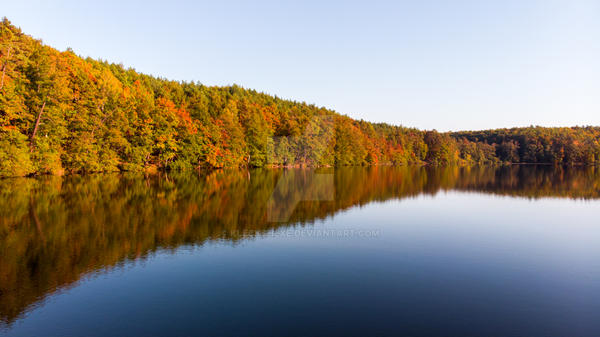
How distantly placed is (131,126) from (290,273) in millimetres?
55838

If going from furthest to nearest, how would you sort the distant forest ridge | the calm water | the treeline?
the treeline, the distant forest ridge, the calm water

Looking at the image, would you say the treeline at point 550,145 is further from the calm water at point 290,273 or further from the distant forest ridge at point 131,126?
the calm water at point 290,273

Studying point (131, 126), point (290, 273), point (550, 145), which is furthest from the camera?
point (550, 145)

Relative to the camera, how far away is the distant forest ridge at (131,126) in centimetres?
3784

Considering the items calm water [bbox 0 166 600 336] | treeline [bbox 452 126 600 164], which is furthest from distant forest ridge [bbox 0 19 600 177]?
treeline [bbox 452 126 600 164]

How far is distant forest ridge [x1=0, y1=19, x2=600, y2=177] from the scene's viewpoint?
37.8 meters

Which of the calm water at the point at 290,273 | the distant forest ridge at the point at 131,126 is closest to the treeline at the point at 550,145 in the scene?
the distant forest ridge at the point at 131,126

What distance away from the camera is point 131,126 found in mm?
57031

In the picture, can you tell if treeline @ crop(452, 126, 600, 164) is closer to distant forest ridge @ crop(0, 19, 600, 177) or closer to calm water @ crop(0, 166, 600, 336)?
distant forest ridge @ crop(0, 19, 600, 177)

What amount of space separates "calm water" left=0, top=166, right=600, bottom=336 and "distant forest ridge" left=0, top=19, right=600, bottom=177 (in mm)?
25691

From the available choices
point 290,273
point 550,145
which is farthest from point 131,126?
point 550,145

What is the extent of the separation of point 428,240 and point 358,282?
21.2 ft

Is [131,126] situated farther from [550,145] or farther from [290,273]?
[550,145]

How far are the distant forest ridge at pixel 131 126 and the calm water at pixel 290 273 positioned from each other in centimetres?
2569
